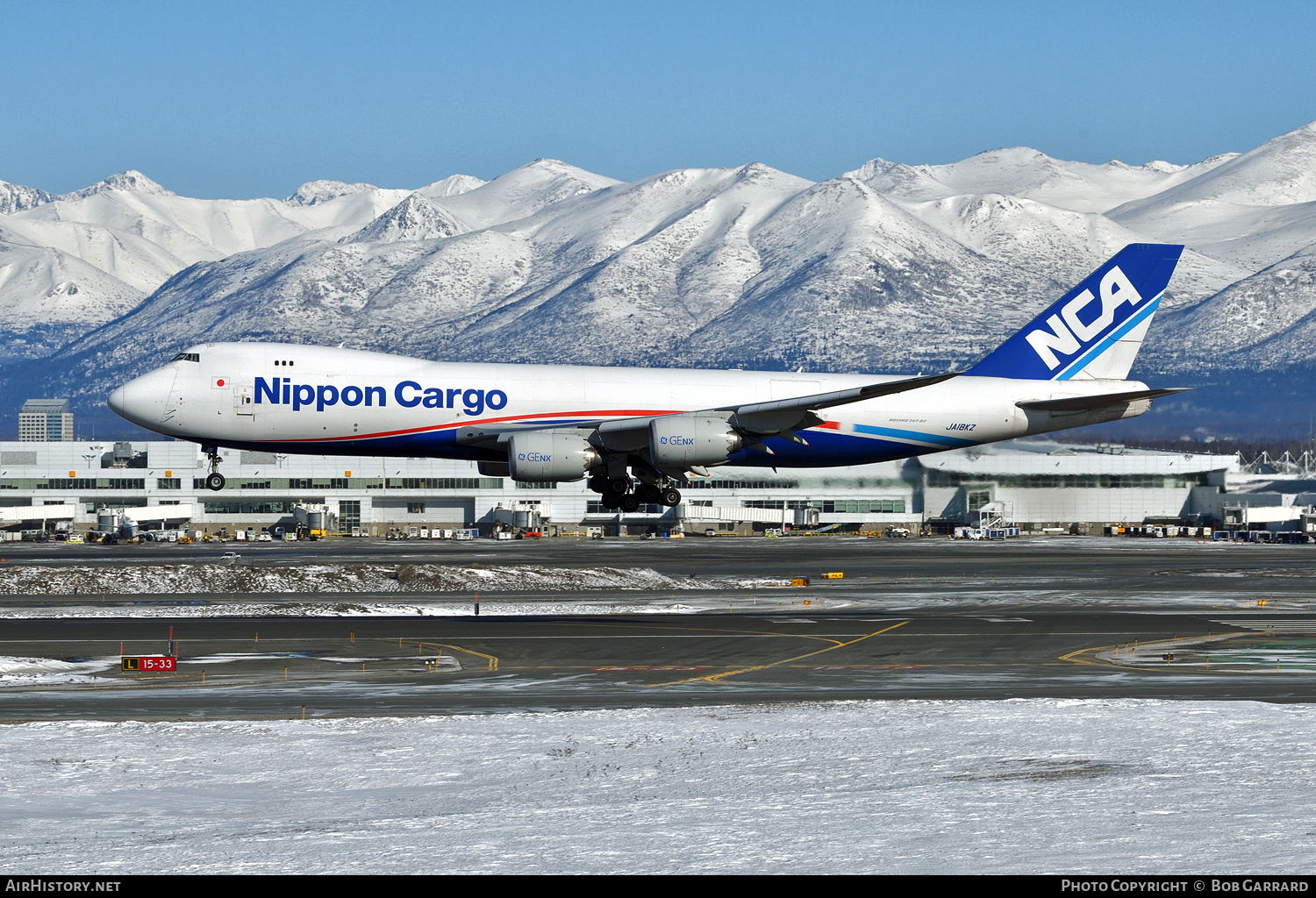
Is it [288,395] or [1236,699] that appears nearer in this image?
[1236,699]

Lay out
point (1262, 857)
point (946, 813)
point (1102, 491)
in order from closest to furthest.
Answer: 1. point (1262, 857)
2. point (946, 813)
3. point (1102, 491)

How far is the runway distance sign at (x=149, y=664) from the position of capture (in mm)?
39250

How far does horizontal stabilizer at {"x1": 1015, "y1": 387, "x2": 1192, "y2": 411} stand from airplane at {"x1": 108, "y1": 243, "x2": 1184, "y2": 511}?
7cm

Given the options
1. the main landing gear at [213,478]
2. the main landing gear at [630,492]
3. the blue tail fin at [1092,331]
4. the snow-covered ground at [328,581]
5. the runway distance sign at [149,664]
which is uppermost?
the blue tail fin at [1092,331]

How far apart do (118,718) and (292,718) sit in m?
3.98

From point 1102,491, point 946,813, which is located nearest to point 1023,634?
point 946,813

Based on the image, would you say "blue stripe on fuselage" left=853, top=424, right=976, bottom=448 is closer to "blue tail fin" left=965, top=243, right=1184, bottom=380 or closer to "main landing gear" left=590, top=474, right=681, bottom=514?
"blue tail fin" left=965, top=243, right=1184, bottom=380

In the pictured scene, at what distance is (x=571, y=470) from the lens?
53375 millimetres

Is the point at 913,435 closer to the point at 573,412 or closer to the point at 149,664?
the point at 573,412

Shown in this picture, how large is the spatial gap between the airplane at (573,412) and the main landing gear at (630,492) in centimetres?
8

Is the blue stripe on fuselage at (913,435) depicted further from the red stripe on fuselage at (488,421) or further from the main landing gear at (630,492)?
the main landing gear at (630,492)

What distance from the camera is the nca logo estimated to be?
63625 millimetres

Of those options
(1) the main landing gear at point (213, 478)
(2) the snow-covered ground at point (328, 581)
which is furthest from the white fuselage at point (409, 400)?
(2) the snow-covered ground at point (328, 581)

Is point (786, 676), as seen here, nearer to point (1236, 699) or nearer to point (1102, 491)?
point (1236, 699)
